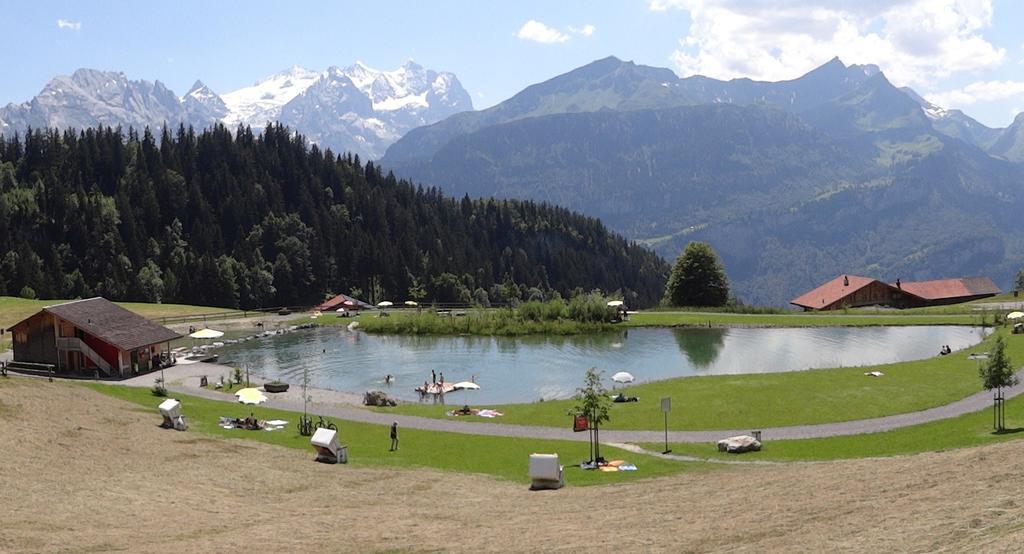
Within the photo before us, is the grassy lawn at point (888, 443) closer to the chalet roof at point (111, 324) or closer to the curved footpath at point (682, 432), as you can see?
the curved footpath at point (682, 432)

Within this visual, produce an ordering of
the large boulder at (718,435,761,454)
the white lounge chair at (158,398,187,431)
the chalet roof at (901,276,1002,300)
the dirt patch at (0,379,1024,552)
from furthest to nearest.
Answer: the chalet roof at (901,276,1002,300), the white lounge chair at (158,398,187,431), the large boulder at (718,435,761,454), the dirt patch at (0,379,1024,552)

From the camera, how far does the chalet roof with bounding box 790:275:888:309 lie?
147125 millimetres

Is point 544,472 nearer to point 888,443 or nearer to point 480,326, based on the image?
point 888,443

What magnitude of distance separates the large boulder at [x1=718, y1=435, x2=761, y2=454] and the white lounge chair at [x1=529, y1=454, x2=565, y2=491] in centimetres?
1064

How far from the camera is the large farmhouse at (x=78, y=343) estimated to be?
71500 millimetres

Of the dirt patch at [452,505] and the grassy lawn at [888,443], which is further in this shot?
the grassy lawn at [888,443]

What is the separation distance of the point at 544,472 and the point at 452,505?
474cm

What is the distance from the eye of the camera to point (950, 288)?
523 feet

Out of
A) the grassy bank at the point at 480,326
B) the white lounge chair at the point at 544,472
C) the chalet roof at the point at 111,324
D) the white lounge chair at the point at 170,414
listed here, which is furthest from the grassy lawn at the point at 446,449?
the grassy bank at the point at 480,326

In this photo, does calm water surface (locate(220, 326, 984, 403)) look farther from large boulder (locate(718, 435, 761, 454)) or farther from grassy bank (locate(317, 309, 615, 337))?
large boulder (locate(718, 435, 761, 454))

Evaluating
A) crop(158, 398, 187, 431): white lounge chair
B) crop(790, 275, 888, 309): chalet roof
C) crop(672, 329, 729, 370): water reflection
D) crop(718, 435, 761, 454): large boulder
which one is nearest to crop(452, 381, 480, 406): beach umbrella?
crop(672, 329, 729, 370): water reflection

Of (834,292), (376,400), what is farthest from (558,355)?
(834,292)

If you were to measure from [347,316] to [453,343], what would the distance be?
124 ft

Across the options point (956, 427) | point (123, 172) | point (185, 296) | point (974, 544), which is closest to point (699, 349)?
point (956, 427)
